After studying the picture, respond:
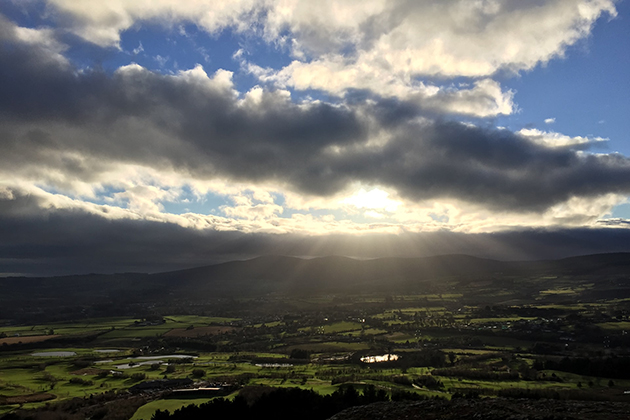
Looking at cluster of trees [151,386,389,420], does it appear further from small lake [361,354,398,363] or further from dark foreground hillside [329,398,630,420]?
small lake [361,354,398,363]

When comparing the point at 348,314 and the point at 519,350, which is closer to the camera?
the point at 519,350

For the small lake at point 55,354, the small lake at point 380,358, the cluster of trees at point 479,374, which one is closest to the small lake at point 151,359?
the small lake at point 55,354

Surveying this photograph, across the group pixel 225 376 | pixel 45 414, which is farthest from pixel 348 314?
pixel 45 414

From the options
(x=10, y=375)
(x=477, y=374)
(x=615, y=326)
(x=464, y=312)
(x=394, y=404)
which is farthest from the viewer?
(x=464, y=312)

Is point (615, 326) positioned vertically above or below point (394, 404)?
below

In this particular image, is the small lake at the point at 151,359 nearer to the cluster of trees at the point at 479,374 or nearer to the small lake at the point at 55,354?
the small lake at the point at 55,354

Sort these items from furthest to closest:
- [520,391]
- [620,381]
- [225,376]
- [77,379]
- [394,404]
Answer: [77,379]
[225,376]
[620,381]
[520,391]
[394,404]

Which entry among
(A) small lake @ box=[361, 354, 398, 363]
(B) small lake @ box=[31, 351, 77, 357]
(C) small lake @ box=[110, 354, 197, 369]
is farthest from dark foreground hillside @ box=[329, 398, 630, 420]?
(B) small lake @ box=[31, 351, 77, 357]

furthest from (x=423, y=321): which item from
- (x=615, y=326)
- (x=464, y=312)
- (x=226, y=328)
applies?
(x=226, y=328)

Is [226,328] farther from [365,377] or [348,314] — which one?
[365,377]
